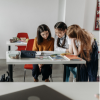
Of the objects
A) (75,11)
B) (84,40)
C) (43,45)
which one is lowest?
→ (43,45)

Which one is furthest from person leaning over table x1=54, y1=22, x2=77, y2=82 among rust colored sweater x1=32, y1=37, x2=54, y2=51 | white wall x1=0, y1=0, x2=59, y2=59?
white wall x1=0, y1=0, x2=59, y2=59

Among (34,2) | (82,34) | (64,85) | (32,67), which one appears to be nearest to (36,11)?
(34,2)

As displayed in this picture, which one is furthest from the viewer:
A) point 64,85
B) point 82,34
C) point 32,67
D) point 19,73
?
point 19,73

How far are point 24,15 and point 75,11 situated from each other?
1.66m

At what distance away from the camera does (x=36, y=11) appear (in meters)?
4.70

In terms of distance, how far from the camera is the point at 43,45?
2523mm

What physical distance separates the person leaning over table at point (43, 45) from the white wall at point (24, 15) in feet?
7.80

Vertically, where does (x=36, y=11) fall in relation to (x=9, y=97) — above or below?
above

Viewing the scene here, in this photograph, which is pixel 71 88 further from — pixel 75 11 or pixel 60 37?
pixel 75 11

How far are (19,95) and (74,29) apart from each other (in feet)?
4.82

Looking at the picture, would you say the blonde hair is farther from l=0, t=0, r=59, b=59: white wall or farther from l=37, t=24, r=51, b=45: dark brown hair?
l=0, t=0, r=59, b=59: white wall

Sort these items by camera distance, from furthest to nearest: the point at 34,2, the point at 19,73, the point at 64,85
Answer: the point at 34,2
the point at 19,73
the point at 64,85

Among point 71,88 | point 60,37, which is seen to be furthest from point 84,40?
point 71,88

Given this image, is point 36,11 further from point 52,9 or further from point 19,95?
point 19,95
